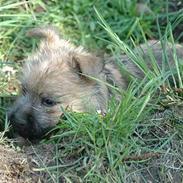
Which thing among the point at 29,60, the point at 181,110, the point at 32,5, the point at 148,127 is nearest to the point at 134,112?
the point at 148,127

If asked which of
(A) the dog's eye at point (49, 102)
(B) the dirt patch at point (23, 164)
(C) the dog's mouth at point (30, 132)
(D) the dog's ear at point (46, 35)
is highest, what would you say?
(D) the dog's ear at point (46, 35)

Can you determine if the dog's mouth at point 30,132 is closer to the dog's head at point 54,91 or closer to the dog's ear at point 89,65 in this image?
the dog's head at point 54,91

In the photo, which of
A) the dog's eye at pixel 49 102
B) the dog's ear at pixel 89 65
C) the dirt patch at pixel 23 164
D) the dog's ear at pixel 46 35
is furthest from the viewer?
the dog's ear at pixel 46 35

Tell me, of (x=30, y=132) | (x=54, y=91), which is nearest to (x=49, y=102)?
(x=54, y=91)

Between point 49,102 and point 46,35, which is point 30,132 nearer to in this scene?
point 49,102

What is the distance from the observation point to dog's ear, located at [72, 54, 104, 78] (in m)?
5.14

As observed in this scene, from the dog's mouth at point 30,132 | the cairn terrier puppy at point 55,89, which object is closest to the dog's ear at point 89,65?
the cairn terrier puppy at point 55,89

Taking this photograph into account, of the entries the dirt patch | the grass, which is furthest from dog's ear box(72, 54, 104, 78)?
the dirt patch

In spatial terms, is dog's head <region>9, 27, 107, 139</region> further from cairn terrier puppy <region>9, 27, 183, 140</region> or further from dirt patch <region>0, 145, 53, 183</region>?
dirt patch <region>0, 145, 53, 183</region>

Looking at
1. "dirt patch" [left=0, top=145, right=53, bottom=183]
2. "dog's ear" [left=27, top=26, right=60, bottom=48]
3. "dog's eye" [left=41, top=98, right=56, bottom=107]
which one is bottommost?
"dirt patch" [left=0, top=145, right=53, bottom=183]

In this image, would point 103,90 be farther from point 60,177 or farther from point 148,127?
point 60,177

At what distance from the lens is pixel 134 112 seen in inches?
190

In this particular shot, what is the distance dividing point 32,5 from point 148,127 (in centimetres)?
305

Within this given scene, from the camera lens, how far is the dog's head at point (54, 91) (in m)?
5.18
